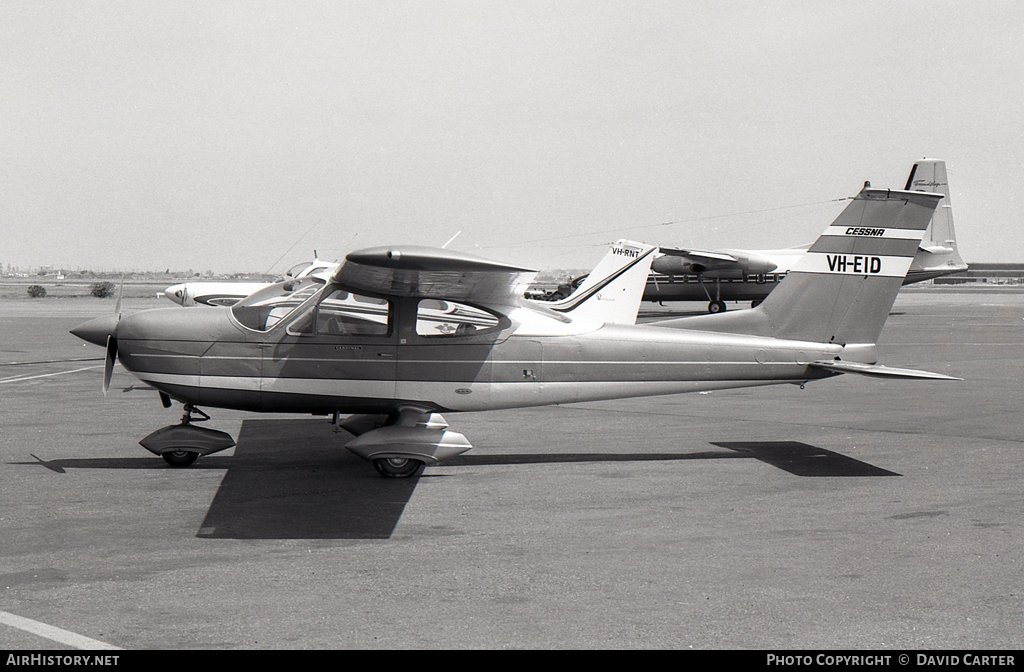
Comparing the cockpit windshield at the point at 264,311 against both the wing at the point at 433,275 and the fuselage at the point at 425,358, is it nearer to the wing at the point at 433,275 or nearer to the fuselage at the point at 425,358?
the fuselage at the point at 425,358

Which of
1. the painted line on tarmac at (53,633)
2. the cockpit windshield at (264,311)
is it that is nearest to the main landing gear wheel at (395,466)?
the cockpit windshield at (264,311)

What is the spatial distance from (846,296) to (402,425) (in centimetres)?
492

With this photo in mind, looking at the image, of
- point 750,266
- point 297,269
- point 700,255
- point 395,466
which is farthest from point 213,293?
point 750,266

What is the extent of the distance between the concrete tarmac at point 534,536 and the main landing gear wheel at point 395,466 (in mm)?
150

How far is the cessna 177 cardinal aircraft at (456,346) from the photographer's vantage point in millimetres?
8148

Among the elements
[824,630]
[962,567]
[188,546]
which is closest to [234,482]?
[188,546]

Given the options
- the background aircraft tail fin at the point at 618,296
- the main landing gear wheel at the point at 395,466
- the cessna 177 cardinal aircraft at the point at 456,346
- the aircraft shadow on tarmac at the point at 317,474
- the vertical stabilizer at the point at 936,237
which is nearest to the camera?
the aircraft shadow on tarmac at the point at 317,474

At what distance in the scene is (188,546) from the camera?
18.8 feet

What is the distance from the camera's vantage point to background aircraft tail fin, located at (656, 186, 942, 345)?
29.5ft

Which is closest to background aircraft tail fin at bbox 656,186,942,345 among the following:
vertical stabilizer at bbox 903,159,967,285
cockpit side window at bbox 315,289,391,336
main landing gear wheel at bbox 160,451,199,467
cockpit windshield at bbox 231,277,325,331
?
cockpit side window at bbox 315,289,391,336

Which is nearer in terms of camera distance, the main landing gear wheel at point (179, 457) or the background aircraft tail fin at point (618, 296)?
the main landing gear wheel at point (179, 457)

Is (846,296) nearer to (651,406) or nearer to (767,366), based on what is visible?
(767,366)

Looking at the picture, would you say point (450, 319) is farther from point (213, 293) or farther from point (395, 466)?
point (213, 293)

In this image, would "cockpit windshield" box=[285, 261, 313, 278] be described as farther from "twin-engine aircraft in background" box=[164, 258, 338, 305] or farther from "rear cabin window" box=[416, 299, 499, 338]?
"rear cabin window" box=[416, 299, 499, 338]
